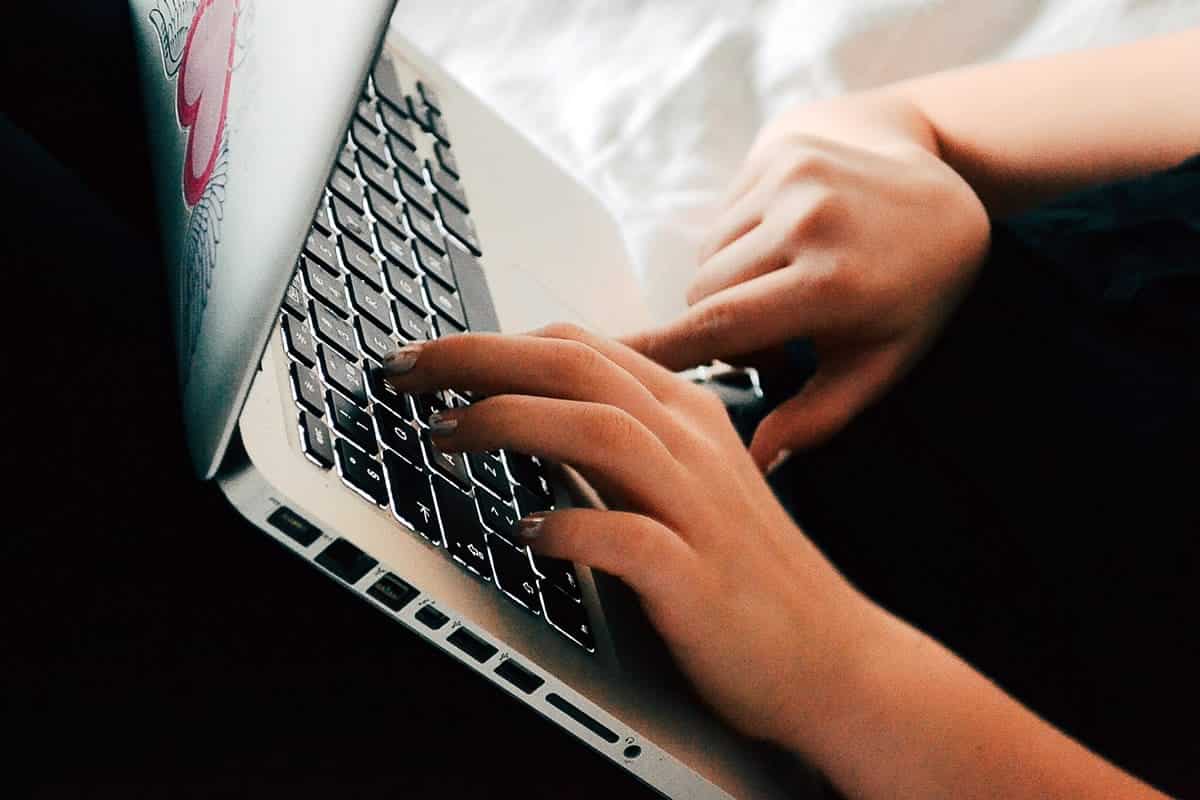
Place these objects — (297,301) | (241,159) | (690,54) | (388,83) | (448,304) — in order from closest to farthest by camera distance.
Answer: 1. (241,159)
2. (297,301)
3. (448,304)
4. (388,83)
5. (690,54)

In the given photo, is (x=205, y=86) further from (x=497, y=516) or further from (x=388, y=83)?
(x=388, y=83)

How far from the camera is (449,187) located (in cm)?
59

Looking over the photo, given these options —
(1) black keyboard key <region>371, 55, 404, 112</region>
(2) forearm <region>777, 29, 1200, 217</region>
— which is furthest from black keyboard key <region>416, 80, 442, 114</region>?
(2) forearm <region>777, 29, 1200, 217</region>

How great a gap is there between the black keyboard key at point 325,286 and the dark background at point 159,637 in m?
0.06

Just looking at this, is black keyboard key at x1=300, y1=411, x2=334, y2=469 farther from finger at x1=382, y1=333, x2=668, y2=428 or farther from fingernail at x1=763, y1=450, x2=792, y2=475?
fingernail at x1=763, y1=450, x2=792, y2=475

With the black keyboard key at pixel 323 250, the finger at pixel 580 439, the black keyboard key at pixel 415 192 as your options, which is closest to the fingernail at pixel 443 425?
the finger at pixel 580 439

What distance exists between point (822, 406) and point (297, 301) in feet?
0.84

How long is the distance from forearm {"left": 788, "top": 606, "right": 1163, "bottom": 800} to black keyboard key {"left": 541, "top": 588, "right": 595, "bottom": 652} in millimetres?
91

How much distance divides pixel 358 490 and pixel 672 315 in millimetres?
382

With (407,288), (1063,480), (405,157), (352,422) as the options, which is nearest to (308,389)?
(352,422)

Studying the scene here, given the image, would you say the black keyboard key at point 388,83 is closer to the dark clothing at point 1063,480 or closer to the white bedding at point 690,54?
the white bedding at point 690,54

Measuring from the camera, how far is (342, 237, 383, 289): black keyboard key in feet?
1.50

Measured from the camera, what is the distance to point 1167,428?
1.75ft

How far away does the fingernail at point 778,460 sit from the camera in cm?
54
